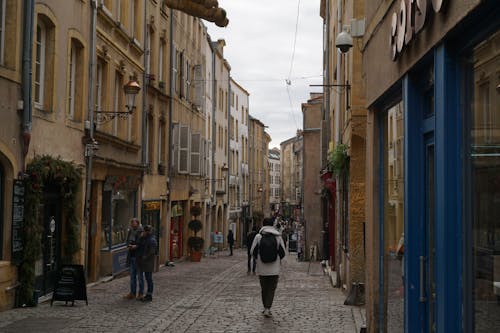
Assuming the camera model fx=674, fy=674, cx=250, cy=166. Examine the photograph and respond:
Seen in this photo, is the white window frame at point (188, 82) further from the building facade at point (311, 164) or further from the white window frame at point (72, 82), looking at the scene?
the white window frame at point (72, 82)

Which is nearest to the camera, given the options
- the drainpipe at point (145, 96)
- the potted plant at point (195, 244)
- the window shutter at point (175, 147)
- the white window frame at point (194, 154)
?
the drainpipe at point (145, 96)

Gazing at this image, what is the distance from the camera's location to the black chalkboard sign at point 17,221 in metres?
11.8

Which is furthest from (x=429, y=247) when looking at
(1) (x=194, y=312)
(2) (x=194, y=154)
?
(2) (x=194, y=154)

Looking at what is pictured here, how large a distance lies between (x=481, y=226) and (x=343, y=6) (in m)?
14.2

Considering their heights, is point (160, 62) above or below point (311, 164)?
above

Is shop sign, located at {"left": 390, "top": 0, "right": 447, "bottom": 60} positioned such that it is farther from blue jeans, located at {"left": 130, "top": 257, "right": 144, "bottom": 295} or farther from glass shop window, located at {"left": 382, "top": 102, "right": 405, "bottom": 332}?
blue jeans, located at {"left": 130, "top": 257, "right": 144, "bottom": 295}

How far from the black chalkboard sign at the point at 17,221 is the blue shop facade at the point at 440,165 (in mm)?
6772

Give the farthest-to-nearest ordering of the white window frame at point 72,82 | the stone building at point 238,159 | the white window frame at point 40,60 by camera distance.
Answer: the stone building at point 238,159
the white window frame at point 72,82
the white window frame at point 40,60

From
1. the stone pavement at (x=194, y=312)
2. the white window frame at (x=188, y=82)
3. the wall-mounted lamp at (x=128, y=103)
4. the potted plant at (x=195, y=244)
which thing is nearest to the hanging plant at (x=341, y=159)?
the stone pavement at (x=194, y=312)

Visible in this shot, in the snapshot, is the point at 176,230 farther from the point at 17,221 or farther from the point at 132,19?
the point at 17,221

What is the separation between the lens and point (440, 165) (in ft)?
16.2

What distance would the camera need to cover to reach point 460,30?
453 centimetres

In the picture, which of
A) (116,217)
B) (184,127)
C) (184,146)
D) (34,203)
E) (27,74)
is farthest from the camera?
(184,146)

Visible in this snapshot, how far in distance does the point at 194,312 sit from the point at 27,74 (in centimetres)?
525
